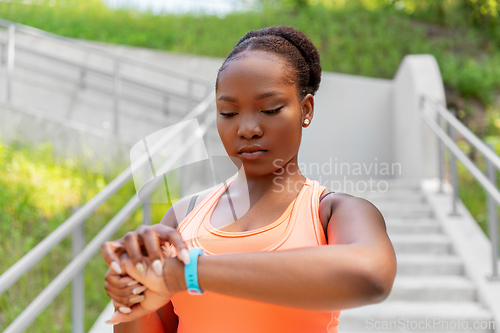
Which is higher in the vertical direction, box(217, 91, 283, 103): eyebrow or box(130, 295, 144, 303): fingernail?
box(217, 91, 283, 103): eyebrow

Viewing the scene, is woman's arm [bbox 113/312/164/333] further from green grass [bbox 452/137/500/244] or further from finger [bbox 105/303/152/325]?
green grass [bbox 452/137/500/244]

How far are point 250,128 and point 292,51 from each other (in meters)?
0.18

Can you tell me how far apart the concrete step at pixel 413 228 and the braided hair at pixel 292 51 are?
3376 millimetres

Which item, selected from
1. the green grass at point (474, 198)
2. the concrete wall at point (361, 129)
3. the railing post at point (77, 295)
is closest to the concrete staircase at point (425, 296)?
the green grass at point (474, 198)

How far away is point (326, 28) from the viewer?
9.42m

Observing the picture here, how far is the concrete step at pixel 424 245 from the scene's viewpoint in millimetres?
3607

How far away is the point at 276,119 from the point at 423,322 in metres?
2.61

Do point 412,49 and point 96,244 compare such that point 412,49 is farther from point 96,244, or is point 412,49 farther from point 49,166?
point 96,244

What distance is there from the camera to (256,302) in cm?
69

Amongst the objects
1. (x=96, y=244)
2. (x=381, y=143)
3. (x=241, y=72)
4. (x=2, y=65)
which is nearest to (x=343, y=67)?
(x=381, y=143)

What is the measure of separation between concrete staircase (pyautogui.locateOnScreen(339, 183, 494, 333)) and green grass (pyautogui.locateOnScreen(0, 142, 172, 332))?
185 cm

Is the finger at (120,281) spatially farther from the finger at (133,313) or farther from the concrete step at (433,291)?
the concrete step at (433,291)

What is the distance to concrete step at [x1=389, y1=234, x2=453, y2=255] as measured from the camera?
361 centimetres

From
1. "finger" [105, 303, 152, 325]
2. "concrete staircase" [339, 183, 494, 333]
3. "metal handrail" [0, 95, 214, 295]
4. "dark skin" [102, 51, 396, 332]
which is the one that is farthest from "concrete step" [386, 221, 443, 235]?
"finger" [105, 303, 152, 325]
